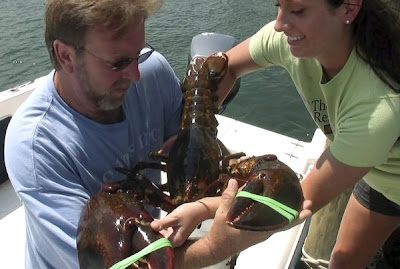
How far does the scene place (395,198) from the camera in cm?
284

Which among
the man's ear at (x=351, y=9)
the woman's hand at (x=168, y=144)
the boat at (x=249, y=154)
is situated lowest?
the boat at (x=249, y=154)

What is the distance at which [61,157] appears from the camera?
2.13m

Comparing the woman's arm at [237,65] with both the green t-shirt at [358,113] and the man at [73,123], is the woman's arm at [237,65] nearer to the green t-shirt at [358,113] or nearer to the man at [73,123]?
the green t-shirt at [358,113]

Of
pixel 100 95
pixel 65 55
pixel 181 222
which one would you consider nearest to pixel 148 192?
pixel 181 222

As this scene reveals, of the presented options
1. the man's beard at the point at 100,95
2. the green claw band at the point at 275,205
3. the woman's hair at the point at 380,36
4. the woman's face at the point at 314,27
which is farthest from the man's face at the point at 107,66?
the woman's hair at the point at 380,36

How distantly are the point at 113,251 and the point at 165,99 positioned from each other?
1.31 metres

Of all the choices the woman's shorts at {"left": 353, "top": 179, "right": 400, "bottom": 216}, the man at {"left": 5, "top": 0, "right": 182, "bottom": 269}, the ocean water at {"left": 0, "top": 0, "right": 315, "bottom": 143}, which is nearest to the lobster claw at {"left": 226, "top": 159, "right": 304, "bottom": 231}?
the man at {"left": 5, "top": 0, "right": 182, "bottom": 269}

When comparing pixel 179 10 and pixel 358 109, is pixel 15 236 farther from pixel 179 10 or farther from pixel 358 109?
pixel 179 10

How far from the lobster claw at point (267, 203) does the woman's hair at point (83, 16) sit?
100cm

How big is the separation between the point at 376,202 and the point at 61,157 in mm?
2188

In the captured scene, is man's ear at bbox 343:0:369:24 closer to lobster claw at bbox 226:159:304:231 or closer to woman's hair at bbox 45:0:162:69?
lobster claw at bbox 226:159:304:231

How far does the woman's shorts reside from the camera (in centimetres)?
301

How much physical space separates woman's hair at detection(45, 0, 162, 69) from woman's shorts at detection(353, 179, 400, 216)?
204 centimetres

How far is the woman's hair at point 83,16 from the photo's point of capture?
6.54 feet
